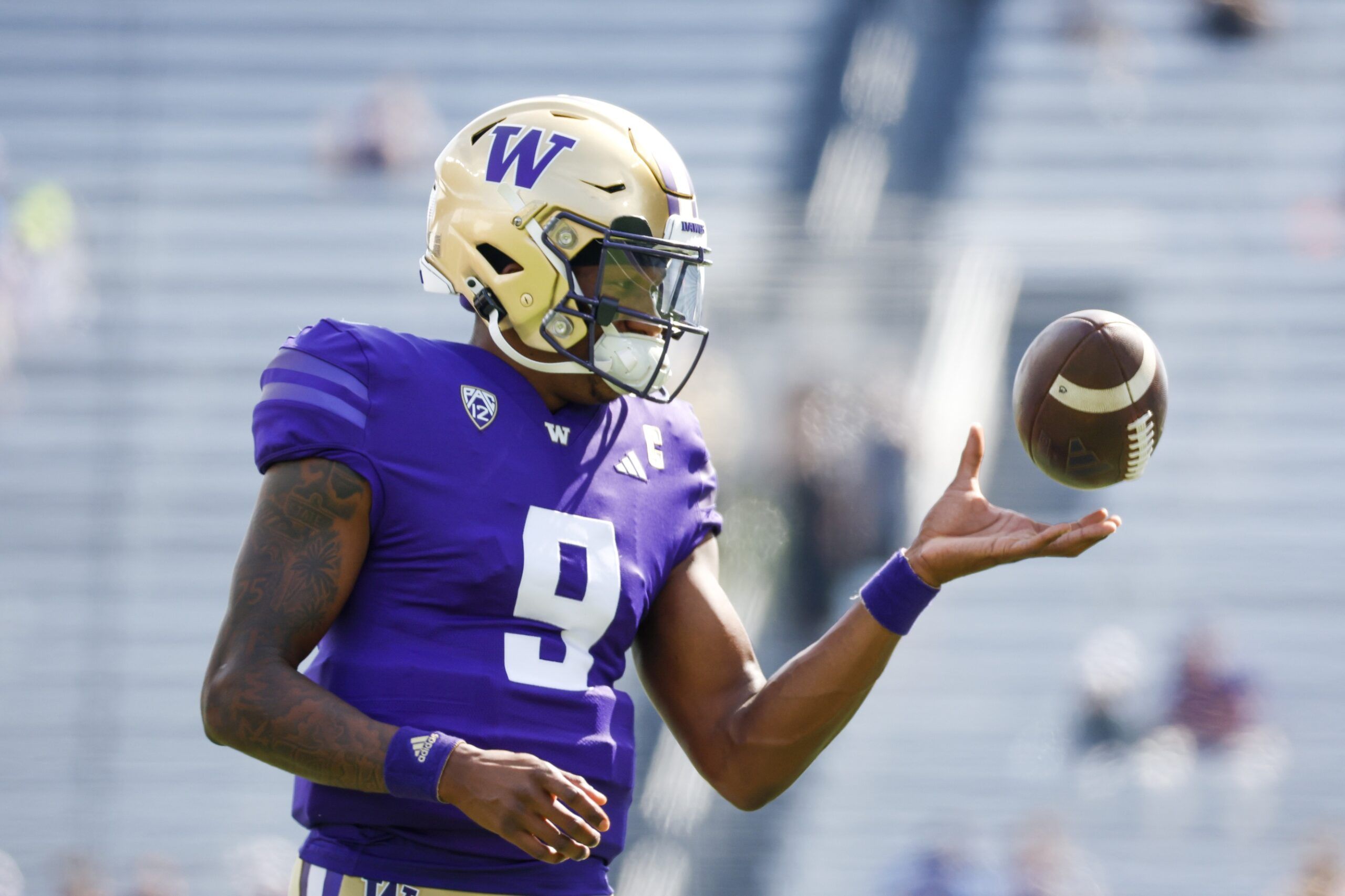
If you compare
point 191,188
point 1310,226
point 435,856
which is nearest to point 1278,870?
point 1310,226

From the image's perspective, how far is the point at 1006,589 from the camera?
20.2 ft

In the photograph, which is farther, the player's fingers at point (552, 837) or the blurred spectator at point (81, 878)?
the blurred spectator at point (81, 878)

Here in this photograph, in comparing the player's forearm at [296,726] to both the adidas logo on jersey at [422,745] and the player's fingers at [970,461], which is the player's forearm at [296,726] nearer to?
the adidas logo on jersey at [422,745]

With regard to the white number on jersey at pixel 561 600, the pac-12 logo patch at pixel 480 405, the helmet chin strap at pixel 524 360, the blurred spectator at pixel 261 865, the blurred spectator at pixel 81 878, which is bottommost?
the blurred spectator at pixel 81 878

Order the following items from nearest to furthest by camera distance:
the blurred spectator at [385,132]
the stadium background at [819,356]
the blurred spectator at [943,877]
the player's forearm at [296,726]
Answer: the player's forearm at [296,726], the blurred spectator at [943,877], the stadium background at [819,356], the blurred spectator at [385,132]

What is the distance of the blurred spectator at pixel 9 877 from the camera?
5.80 meters

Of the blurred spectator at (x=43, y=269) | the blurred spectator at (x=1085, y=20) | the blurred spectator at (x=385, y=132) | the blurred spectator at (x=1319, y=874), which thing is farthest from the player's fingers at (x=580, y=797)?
the blurred spectator at (x=1085, y=20)

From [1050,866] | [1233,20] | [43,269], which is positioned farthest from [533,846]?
[1233,20]

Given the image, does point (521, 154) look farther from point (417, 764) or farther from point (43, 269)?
point (43, 269)

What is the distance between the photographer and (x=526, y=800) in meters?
1.65

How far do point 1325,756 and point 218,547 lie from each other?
479 cm

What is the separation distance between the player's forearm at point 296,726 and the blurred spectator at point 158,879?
4507 mm

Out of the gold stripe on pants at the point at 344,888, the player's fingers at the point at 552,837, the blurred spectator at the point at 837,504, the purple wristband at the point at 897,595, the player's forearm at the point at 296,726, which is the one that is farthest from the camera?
the blurred spectator at the point at 837,504

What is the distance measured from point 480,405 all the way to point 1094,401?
93cm
